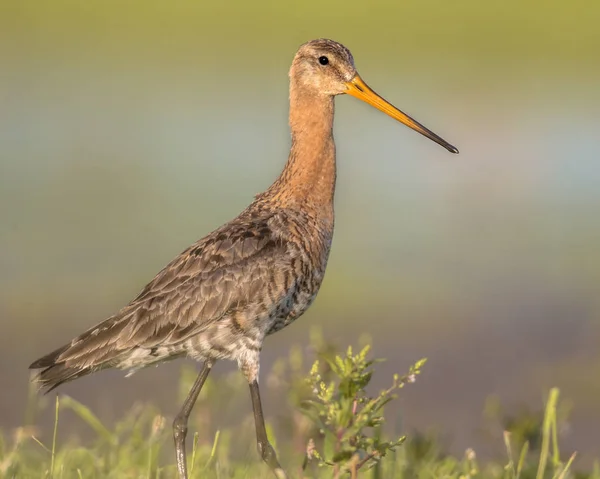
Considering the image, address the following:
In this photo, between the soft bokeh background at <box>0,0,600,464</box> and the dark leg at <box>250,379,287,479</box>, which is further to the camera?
the soft bokeh background at <box>0,0,600,464</box>

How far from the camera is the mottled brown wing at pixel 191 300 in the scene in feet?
21.9

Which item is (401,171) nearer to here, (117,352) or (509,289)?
(509,289)

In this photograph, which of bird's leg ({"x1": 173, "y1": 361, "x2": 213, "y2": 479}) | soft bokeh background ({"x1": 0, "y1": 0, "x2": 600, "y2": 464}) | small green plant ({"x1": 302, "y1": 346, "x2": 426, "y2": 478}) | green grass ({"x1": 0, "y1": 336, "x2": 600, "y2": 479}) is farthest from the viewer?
soft bokeh background ({"x1": 0, "y1": 0, "x2": 600, "y2": 464})

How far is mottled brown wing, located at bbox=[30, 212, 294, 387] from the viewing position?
6664 millimetres

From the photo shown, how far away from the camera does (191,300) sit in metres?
6.71

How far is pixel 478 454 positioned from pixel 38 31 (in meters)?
10.3

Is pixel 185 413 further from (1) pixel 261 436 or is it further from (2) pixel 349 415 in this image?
(2) pixel 349 415

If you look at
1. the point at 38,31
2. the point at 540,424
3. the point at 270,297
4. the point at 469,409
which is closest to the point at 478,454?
the point at 469,409

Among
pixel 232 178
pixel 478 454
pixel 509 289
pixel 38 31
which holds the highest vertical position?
pixel 38 31

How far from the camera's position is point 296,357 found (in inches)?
251

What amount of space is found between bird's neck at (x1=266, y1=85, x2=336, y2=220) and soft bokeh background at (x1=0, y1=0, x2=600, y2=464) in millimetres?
2893

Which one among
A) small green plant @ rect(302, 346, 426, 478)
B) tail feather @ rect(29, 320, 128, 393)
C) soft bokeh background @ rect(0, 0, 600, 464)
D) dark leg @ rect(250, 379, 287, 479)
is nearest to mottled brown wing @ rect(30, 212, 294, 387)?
tail feather @ rect(29, 320, 128, 393)

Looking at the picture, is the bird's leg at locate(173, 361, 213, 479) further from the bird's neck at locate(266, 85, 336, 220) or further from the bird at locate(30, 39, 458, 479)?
the bird's neck at locate(266, 85, 336, 220)

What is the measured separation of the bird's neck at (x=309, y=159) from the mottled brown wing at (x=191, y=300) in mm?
375
